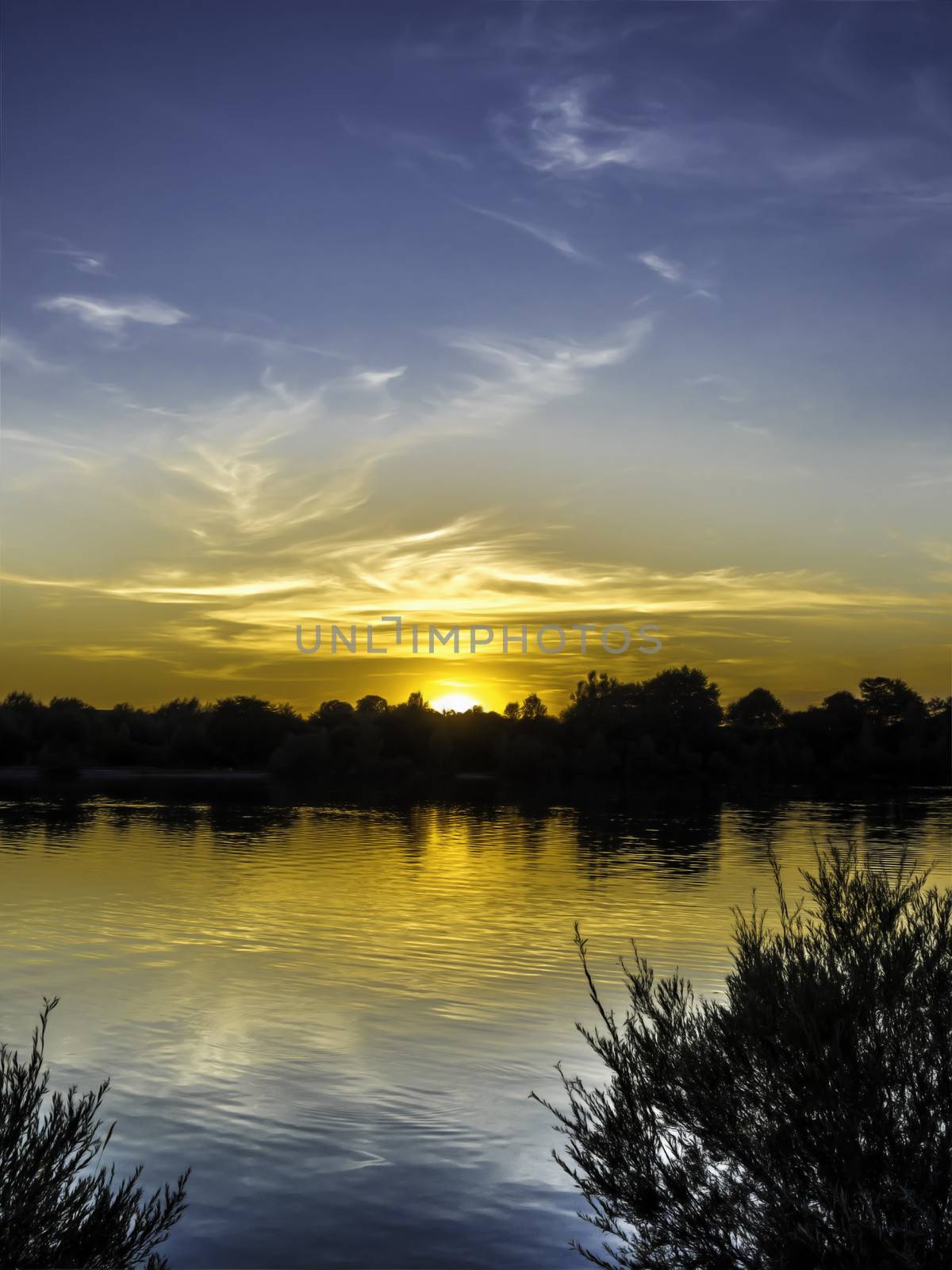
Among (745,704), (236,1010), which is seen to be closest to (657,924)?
(236,1010)

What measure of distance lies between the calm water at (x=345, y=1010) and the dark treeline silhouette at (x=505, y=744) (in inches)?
2588

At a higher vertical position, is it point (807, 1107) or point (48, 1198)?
point (807, 1107)

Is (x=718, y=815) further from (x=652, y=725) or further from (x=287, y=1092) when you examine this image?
(x=287, y=1092)

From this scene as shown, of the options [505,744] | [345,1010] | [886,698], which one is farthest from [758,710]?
[345,1010]

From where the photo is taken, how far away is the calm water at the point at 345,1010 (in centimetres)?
934

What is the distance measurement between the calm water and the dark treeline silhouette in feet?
216

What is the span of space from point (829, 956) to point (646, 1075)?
143 centimetres

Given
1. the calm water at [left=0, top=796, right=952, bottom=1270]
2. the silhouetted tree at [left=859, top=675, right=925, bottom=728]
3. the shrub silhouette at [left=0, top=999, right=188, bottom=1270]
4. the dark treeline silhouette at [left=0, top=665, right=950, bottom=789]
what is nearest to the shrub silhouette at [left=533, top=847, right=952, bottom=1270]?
the calm water at [left=0, top=796, right=952, bottom=1270]

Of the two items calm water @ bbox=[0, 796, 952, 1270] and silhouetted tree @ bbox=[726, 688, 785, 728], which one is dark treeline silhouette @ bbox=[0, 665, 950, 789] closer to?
silhouetted tree @ bbox=[726, 688, 785, 728]

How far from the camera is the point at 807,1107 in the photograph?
6191 mm

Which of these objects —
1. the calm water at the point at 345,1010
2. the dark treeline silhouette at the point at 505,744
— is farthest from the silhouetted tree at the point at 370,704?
the calm water at the point at 345,1010

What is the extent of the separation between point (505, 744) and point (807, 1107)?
352ft

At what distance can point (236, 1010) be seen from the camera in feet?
56.3

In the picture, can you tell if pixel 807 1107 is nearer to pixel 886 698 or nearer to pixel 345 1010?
pixel 345 1010
